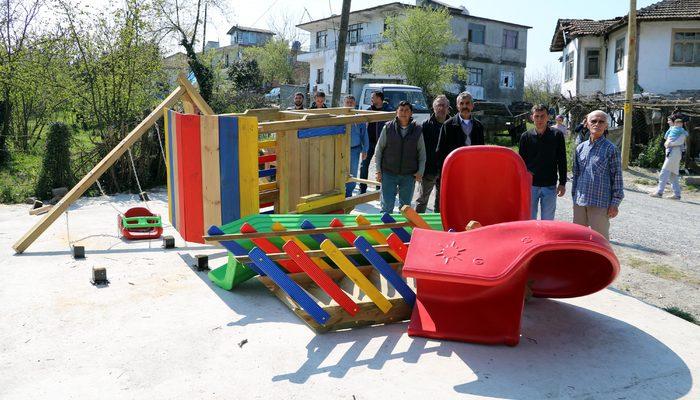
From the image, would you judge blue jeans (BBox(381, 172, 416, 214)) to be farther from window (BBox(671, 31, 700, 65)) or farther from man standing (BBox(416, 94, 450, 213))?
window (BBox(671, 31, 700, 65))

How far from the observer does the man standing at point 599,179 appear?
629 cm

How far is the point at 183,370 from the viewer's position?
4.12m

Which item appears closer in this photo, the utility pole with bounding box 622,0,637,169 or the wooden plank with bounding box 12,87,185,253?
the wooden plank with bounding box 12,87,185,253

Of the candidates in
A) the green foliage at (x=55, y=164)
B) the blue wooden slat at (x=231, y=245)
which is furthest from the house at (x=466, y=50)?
the blue wooden slat at (x=231, y=245)

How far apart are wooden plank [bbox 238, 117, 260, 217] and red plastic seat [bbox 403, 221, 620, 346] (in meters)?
2.35

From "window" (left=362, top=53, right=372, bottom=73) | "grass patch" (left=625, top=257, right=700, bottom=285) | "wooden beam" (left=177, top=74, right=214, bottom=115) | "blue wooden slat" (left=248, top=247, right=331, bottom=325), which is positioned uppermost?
"window" (left=362, top=53, right=372, bottom=73)

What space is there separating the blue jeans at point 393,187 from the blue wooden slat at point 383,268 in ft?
9.40

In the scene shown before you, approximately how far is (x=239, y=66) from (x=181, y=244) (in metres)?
41.8

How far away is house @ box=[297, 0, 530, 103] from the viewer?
48875 millimetres

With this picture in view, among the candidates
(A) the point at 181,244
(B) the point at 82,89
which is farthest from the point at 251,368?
(B) the point at 82,89

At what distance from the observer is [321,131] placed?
24.8ft

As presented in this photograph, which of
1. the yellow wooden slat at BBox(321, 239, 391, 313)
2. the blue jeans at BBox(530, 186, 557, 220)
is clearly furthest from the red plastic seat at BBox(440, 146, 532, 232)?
the blue jeans at BBox(530, 186, 557, 220)

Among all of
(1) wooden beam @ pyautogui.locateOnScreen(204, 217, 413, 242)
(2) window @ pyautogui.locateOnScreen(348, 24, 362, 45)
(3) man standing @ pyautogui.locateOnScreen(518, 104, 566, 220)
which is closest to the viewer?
(1) wooden beam @ pyautogui.locateOnScreen(204, 217, 413, 242)

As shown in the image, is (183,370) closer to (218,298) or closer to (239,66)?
(218,298)
